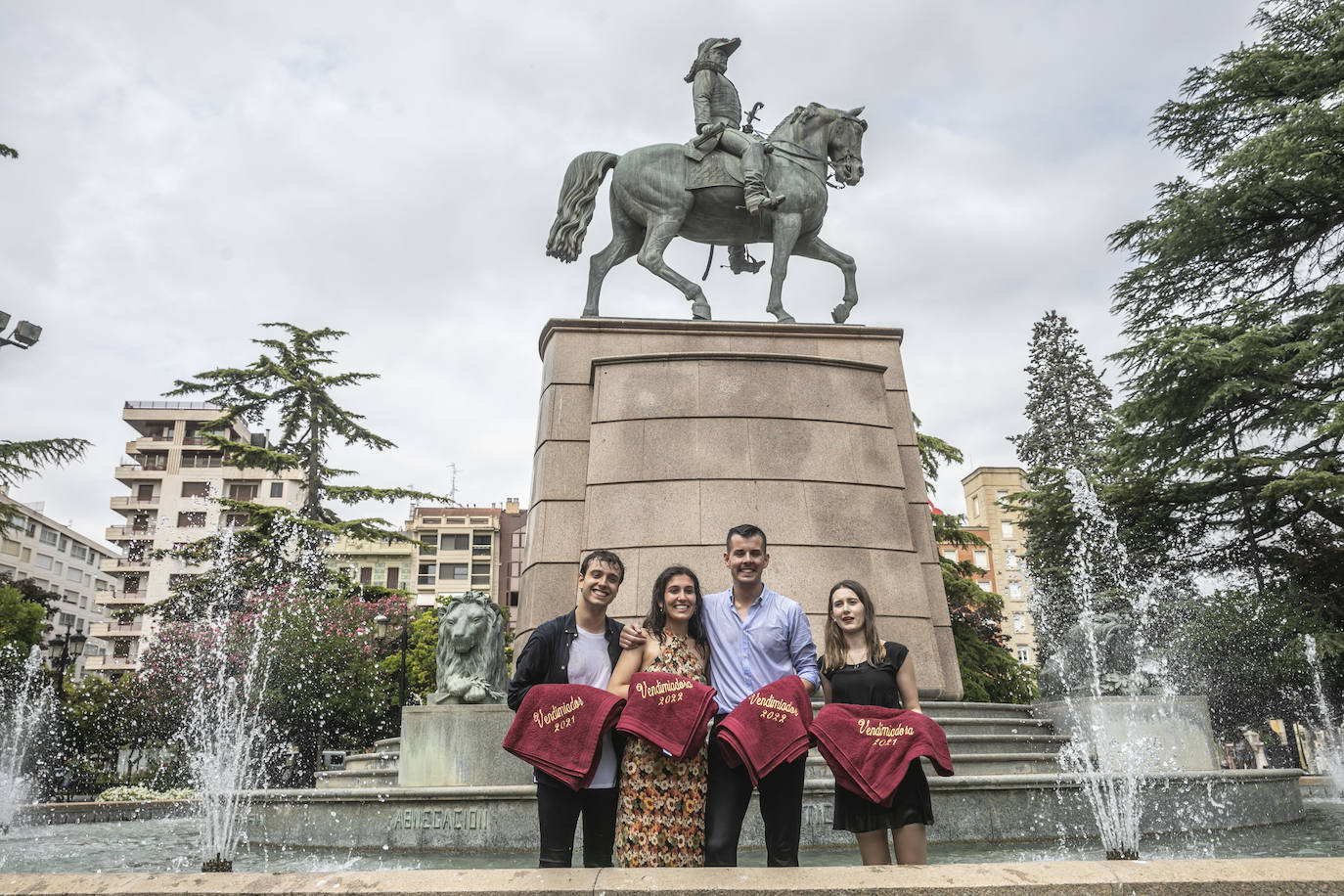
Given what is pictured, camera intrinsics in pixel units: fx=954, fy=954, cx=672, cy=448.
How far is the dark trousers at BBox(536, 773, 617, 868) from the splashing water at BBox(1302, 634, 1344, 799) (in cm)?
1654

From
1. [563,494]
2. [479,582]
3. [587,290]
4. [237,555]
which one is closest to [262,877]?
[563,494]


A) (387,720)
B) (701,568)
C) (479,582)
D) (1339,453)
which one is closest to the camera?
(701,568)

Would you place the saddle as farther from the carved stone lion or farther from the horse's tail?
the carved stone lion

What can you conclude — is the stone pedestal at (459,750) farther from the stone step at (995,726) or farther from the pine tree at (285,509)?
the pine tree at (285,509)

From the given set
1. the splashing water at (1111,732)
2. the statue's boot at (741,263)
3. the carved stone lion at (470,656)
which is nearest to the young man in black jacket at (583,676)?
the splashing water at (1111,732)

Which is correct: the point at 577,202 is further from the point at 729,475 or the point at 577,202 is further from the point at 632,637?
the point at 632,637

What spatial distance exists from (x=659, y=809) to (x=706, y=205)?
1027 cm

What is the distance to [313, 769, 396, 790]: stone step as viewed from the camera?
9141mm

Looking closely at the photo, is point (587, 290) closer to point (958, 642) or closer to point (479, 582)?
point (958, 642)

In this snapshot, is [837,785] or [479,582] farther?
[479,582]

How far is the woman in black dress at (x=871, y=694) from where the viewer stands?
409 centimetres

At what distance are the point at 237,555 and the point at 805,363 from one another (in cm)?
2584

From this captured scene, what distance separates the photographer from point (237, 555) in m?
31.3

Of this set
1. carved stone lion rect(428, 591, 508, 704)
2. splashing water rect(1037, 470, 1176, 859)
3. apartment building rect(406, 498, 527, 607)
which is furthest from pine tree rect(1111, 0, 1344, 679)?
apartment building rect(406, 498, 527, 607)
